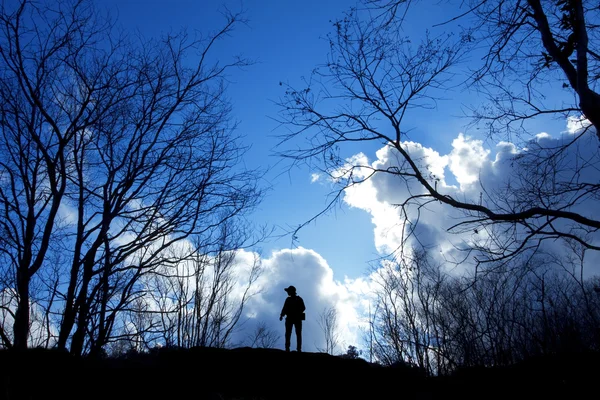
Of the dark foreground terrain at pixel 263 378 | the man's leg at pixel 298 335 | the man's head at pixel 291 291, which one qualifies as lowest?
the dark foreground terrain at pixel 263 378

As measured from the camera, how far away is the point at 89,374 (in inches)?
265

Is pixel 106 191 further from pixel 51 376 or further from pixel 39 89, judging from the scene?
pixel 51 376

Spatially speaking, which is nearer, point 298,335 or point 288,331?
point 288,331

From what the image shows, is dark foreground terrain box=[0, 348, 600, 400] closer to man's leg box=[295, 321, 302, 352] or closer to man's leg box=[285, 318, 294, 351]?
man's leg box=[285, 318, 294, 351]

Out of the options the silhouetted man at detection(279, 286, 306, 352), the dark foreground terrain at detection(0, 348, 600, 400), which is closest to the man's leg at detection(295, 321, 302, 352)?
the silhouetted man at detection(279, 286, 306, 352)

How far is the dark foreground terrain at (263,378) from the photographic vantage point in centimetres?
640

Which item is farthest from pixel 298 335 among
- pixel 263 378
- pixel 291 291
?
pixel 263 378

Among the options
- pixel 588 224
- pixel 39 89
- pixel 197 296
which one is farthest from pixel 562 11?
pixel 197 296

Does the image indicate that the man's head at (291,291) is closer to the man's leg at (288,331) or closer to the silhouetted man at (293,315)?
the silhouetted man at (293,315)

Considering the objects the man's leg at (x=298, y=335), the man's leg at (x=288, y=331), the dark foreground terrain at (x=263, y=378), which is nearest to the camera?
the dark foreground terrain at (x=263, y=378)

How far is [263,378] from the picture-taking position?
8414 millimetres

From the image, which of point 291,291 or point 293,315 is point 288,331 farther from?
point 291,291

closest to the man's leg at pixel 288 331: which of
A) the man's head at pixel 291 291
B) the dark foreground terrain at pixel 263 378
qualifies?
the man's head at pixel 291 291

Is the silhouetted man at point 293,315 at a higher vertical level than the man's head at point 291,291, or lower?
lower
